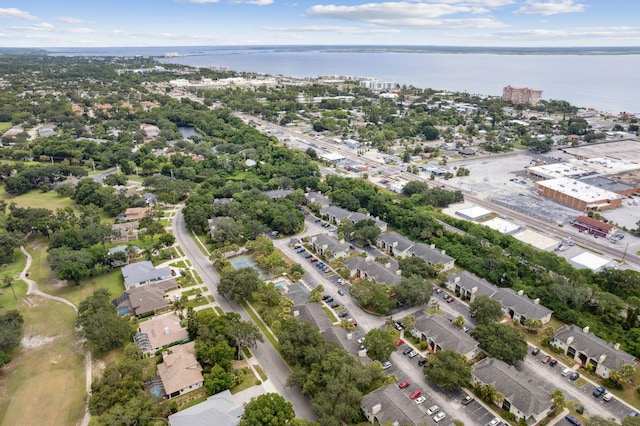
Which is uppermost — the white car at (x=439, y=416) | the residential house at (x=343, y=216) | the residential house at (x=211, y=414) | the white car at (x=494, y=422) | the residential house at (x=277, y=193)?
the residential house at (x=277, y=193)

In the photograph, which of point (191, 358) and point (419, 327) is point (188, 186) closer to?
point (191, 358)

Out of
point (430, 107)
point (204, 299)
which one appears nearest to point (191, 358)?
point (204, 299)

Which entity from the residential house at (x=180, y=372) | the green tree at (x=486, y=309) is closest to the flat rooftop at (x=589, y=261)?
the green tree at (x=486, y=309)

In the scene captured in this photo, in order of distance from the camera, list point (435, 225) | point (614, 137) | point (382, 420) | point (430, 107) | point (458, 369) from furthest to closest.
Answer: point (430, 107)
point (614, 137)
point (435, 225)
point (458, 369)
point (382, 420)

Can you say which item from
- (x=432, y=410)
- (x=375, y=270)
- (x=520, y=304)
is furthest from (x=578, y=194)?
(x=432, y=410)

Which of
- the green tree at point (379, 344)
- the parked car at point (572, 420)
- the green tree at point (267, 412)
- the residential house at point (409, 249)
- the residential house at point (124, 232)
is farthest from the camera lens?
the residential house at point (124, 232)

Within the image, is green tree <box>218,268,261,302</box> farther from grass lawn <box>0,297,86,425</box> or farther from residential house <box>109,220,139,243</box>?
residential house <box>109,220,139,243</box>

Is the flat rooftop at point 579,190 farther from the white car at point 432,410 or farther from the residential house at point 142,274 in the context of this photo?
the residential house at point 142,274
